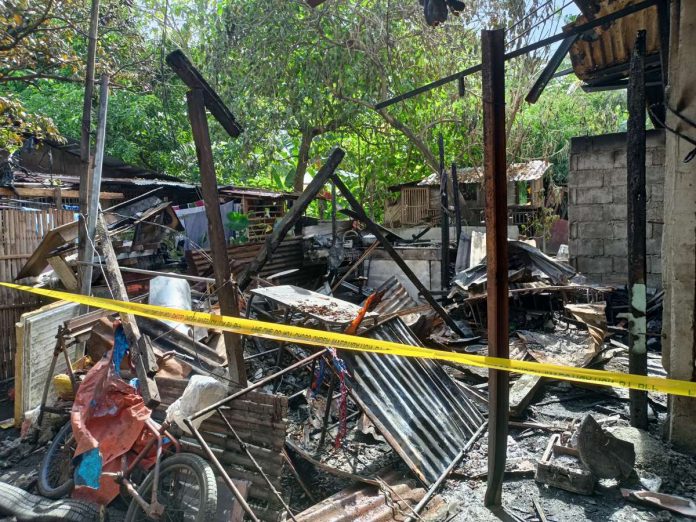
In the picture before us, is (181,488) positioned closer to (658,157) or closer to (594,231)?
(594,231)

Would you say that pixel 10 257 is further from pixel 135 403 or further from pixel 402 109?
pixel 402 109

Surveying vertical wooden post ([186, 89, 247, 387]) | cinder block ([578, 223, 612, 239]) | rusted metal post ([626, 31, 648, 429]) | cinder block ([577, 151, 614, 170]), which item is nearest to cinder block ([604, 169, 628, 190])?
cinder block ([577, 151, 614, 170])

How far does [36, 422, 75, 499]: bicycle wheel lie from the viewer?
4.48 metres

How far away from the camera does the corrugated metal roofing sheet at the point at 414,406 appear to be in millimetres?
4410

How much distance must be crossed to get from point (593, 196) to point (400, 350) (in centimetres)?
804

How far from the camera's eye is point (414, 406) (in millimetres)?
4895

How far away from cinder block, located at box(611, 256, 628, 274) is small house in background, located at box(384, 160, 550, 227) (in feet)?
39.0

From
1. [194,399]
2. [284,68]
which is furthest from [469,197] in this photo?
[194,399]

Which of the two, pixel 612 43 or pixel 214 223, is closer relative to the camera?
pixel 214 223

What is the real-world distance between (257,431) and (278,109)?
13684 mm

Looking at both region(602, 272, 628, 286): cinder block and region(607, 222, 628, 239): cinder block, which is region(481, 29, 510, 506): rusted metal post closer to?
region(602, 272, 628, 286): cinder block

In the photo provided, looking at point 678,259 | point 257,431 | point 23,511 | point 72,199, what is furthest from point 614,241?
point 72,199

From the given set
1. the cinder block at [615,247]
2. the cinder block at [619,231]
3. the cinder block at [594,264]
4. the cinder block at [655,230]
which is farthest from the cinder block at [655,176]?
the cinder block at [594,264]

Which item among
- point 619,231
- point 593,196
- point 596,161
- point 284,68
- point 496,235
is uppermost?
point 284,68
